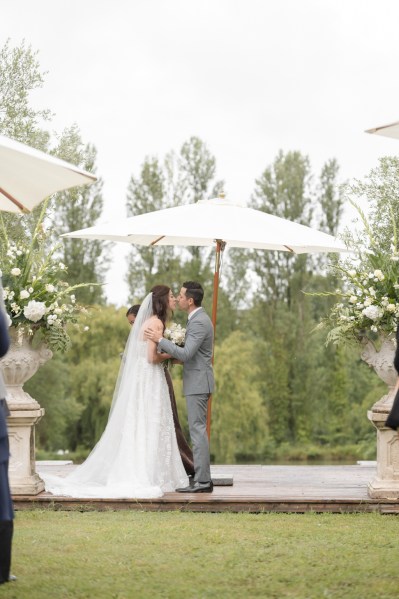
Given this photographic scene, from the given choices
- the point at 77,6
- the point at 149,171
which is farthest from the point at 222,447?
the point at 77,6

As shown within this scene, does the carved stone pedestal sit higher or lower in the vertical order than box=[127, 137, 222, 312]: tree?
lower

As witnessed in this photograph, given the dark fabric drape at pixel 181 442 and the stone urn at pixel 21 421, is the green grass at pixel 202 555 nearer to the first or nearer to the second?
the stone urn at pixel 21 421

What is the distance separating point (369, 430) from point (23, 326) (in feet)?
96.8

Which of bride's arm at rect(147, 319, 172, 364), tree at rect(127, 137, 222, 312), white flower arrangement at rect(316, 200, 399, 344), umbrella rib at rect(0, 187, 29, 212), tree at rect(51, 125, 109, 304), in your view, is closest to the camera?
umbrella rib at rect(0, 187, 29, 212)

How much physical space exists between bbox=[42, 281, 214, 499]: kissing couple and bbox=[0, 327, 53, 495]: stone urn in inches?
11.9

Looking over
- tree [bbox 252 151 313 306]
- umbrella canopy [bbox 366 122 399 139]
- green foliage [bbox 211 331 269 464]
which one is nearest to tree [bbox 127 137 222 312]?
tree [bbox 252 151 313 306]

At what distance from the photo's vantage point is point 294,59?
40.8m

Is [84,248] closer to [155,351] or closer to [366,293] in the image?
[155,351]

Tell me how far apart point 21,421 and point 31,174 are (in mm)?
3063

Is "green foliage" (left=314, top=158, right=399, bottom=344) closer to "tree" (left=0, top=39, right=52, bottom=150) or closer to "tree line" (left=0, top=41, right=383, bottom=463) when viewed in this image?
"tree" (left=0, top=39, right=52, bottom=150)

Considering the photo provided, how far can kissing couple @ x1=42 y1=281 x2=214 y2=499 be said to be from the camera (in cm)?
905

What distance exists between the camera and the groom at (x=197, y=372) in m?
9.02

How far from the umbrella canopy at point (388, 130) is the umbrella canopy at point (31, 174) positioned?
1983mm

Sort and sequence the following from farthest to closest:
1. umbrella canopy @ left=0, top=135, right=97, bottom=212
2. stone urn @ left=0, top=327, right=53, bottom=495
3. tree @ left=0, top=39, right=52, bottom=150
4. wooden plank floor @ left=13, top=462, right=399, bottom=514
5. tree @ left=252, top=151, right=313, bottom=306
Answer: tree @ left=252, top=151, right=313, bottom=306 < tree @ left=0, top=39, right=52, bottom=150 < stone urn @ left=0, top=327, right=53, bottom=495 < wooden plank floor @ left=13, top=462, right=399, bottom=514 < umbrella canopy @ left=0, top=135, right=97, bottom=212
